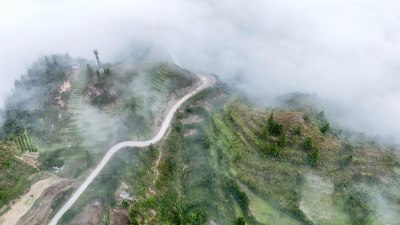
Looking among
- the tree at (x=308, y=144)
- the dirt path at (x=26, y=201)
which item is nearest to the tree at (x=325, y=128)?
the tree at (x=308, y=144)

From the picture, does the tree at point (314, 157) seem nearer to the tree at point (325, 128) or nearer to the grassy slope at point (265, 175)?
the grassy slope at point (265, 175)

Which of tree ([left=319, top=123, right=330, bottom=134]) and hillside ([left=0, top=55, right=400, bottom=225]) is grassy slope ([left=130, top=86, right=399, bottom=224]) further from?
tree ([left=319, top=123, right=330, bottom=134])

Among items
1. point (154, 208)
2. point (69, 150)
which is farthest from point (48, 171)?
point (154, 208)

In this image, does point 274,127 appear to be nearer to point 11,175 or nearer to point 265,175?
point 265,175

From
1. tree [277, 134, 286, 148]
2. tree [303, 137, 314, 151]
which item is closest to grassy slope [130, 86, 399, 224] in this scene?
tree [277, 134, 286, 148]

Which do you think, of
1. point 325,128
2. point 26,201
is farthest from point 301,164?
point 26,201

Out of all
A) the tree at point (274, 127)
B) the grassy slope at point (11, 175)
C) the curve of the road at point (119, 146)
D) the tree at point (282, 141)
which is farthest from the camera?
the tree at point (274, 127)
